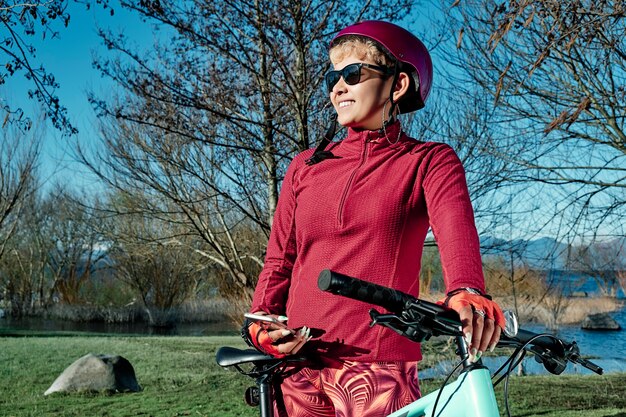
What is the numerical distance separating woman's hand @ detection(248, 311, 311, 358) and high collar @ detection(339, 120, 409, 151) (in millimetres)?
502

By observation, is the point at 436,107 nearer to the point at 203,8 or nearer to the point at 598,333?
the point at 203,8

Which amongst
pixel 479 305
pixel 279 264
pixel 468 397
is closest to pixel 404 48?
pixel 279 264

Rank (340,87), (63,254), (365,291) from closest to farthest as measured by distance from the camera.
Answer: (365,291)
(340,87)
(63,254)

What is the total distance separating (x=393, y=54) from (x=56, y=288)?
28.4 m

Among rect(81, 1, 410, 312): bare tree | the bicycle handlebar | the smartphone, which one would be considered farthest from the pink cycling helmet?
rect(81, 1, 410, 312): bare tree

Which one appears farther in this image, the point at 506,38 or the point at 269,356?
the point at 506,38

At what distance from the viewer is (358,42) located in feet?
5.93

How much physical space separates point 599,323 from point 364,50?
67.8ft

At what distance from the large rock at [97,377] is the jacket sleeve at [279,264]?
303 inches

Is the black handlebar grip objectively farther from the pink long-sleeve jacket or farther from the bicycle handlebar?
the pink long-sleeve jacket

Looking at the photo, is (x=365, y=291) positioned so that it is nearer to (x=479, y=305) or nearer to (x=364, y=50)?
(x=479, y=305)

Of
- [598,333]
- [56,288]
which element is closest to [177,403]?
[598,333]

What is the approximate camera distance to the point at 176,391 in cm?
923

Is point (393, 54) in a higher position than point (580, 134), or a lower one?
lower
